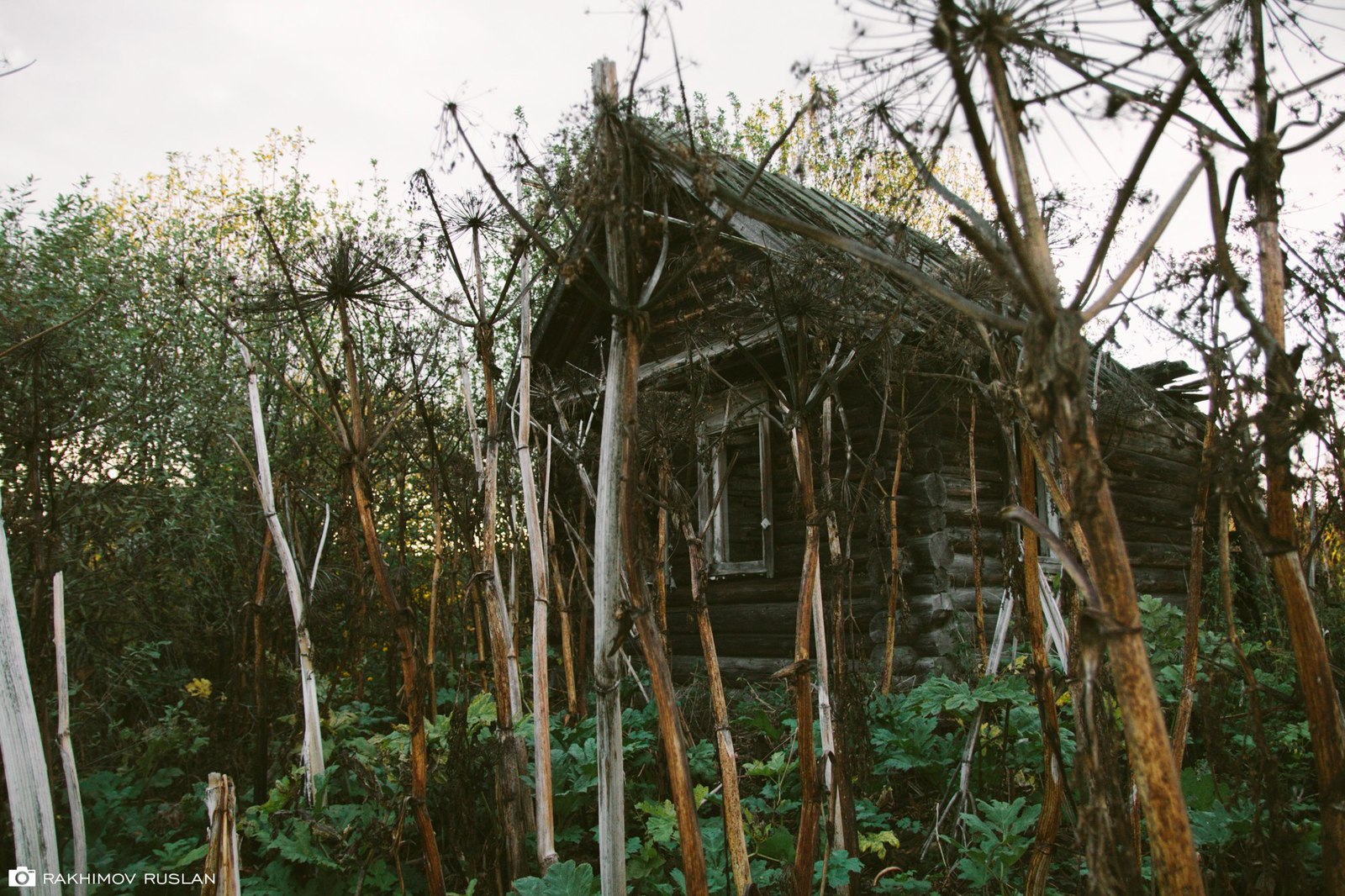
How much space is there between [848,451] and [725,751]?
2.04 m

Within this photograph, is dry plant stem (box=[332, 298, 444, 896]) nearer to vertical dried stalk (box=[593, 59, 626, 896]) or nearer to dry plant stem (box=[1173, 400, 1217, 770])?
vertical dried stalk (box=[593, 59, 626, 896])

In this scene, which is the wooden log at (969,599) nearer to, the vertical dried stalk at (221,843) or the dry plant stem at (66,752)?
the vertical dried stalk at (221,843)

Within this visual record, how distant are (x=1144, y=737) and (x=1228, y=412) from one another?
4.00 ft

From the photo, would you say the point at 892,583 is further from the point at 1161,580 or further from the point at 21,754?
the point at 1161,580

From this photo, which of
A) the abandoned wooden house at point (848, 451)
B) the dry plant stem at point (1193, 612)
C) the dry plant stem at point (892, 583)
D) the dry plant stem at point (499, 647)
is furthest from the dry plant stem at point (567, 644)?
the dry plant stem at point (1193, 612)

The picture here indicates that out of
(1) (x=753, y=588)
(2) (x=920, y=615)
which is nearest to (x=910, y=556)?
(2) (x=920, y=615)

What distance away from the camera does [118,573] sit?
610cm

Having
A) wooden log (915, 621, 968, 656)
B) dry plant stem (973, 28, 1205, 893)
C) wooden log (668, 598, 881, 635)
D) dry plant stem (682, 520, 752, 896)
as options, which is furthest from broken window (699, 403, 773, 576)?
dry plant stem (973, 28, 1205, 893)

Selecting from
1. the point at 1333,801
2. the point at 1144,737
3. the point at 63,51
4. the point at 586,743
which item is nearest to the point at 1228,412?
the point at 1333,801

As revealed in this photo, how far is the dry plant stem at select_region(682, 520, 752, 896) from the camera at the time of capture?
6.57ft

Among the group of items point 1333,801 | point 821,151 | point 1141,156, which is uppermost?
point 821,151

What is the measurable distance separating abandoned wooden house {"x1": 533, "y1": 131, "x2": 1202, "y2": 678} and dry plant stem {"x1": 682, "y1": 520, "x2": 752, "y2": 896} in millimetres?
259

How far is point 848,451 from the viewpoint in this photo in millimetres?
3959

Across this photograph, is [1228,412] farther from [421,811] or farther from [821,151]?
[421,811]
